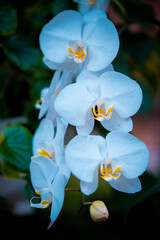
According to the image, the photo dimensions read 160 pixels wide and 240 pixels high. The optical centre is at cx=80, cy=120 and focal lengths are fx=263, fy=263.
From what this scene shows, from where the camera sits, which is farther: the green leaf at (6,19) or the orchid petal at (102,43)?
the green leaf at (6,19)

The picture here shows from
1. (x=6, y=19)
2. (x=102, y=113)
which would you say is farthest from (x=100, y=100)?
(x=6, y=19)

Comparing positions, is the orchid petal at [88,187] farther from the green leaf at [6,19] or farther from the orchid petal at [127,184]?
the green leaf at [6,19]

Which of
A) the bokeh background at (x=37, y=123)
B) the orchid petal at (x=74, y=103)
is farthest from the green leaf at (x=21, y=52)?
the orchid petal at (x=74, y=103)

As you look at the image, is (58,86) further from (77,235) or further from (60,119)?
(77,235)

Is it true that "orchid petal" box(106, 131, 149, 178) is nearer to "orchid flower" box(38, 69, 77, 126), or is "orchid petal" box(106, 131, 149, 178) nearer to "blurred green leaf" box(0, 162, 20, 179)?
"orchid flower" box(38, 69, 77, 126)

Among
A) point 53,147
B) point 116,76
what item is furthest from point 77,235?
point 116,76

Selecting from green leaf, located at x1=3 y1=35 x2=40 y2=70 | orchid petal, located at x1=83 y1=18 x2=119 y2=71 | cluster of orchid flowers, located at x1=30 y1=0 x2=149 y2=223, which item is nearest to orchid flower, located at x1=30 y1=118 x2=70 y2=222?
cluster of orchid flowers, located at x1=30 y1=0 x2=149 y2=223
